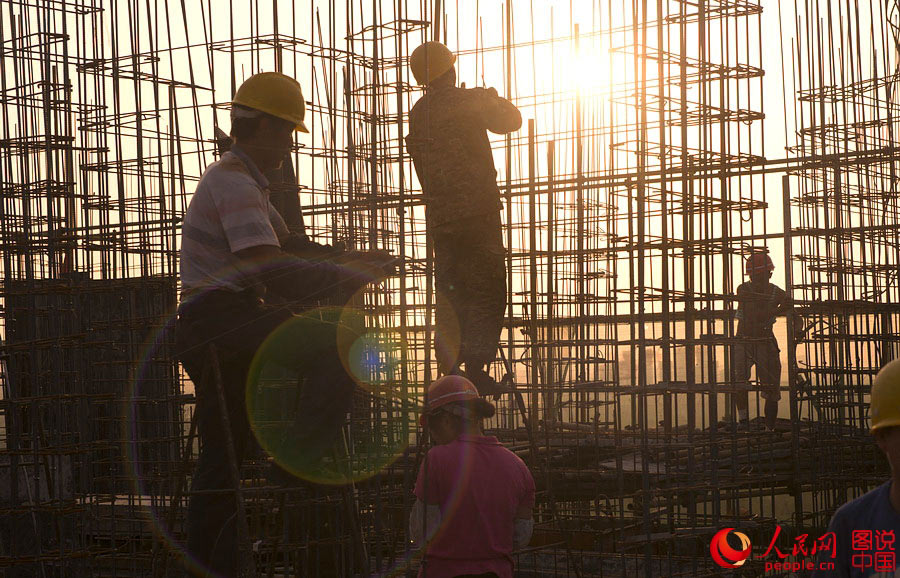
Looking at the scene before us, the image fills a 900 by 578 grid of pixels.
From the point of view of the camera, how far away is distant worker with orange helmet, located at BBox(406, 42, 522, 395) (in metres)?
7.57

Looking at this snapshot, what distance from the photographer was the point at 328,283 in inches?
181

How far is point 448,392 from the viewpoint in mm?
5176

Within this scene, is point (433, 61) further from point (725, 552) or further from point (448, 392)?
point (725, 552)

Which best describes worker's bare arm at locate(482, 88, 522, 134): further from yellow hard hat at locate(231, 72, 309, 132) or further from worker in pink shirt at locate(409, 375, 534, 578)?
yellow hard hat at locate(231, 72, 309, 132)

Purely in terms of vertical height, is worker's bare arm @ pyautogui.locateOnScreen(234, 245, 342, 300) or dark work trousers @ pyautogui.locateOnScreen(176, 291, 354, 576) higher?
worker's bare arm @ pyautogui.locateOnScreen(234, 245, 342, 300)

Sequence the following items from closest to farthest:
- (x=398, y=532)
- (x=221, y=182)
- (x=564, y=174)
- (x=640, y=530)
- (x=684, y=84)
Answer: (x=221, y=182), (x=684, y=84), (x=398, y=532), (x=640, y=530), (x=564, y=174)

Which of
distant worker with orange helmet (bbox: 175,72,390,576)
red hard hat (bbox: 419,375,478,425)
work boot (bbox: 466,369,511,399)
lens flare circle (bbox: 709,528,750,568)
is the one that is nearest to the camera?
distant worker with orange helmet (bbox: 175,72,390,576)

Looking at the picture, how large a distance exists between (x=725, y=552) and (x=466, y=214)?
8.39ft

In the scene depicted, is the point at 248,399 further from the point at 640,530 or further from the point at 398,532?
the point at 640,530

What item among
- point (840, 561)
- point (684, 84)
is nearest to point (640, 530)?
point (684, 84)

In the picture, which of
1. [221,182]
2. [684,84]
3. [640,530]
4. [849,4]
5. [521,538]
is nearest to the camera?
[221,182]

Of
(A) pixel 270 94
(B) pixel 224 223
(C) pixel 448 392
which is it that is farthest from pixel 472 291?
(B) pixel 224 223

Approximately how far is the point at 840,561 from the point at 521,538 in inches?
86.1

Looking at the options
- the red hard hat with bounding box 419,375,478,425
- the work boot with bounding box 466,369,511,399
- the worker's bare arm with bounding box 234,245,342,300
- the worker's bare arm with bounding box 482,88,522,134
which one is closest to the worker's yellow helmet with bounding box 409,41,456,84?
the worker's bare arm with bounding box 482,88,522,134
